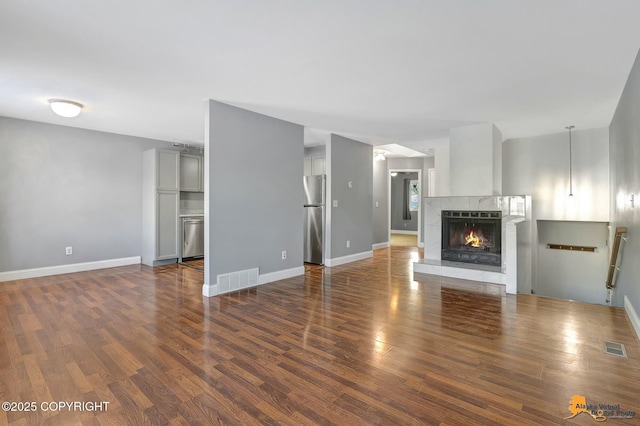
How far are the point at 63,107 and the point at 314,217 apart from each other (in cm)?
397

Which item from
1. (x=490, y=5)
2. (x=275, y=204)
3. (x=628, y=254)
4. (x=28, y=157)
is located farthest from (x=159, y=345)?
(x=628, y=254)

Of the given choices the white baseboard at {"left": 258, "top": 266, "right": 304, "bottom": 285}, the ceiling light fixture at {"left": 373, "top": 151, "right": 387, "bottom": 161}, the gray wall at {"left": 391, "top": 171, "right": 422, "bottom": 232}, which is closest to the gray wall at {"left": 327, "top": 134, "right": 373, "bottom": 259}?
the white baseboard at {"left": 258, "top": 266, "right": 304, "bottom": 285}

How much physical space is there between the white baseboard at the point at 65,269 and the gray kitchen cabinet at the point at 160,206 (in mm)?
333

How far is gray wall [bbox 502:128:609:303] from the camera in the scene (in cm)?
540

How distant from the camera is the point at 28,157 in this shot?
16.1 feet

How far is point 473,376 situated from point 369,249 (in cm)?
477

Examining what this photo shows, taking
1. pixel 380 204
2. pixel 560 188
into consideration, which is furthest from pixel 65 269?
pixel 560 188

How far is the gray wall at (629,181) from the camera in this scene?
2916 mm

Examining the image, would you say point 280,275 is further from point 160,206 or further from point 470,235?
point 470,235

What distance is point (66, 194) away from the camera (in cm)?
528

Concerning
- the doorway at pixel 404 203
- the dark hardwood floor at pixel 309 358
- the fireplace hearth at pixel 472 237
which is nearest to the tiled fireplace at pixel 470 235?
the fireplace hearth at pixel 472 237

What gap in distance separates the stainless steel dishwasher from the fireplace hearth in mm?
4689

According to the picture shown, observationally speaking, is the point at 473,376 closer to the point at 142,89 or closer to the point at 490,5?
the point at 490,5

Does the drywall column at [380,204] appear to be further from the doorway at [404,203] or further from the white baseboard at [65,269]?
the white baseboard at [65,269]
